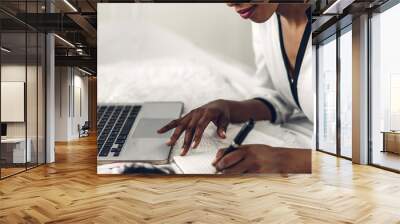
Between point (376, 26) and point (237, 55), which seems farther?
point (376, 26)

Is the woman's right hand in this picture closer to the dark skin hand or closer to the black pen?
the dark skin hand

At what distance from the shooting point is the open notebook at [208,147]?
6.10m

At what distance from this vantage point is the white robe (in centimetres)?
612

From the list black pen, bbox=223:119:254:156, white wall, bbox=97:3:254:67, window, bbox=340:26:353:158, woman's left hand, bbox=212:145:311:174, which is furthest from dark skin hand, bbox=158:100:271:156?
window, bbox=340:26:353:158

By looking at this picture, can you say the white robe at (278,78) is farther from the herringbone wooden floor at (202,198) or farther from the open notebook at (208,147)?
the herringbone wooden floor at (202,198)

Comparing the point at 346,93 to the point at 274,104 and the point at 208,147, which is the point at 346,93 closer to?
the point at 274,104

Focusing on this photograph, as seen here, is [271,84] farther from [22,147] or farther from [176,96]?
[22,147]

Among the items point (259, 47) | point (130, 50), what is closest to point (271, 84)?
point (259, 47)

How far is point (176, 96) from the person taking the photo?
612 cm

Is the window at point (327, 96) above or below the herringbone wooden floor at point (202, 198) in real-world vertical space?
above

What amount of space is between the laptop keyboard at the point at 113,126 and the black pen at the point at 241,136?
1566 mm

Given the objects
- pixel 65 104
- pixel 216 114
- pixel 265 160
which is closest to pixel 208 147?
pixel 216 114

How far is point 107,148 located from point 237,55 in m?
2.52

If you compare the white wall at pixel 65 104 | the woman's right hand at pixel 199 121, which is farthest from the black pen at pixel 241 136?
the white wall at pixel 65 104
